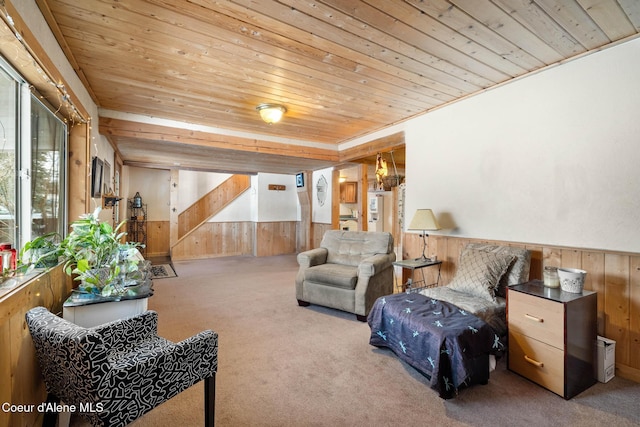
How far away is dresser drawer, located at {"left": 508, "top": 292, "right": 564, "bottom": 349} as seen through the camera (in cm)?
187

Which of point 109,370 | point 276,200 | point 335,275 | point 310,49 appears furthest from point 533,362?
point 276,200

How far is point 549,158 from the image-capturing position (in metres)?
2.56

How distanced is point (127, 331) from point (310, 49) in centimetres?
222

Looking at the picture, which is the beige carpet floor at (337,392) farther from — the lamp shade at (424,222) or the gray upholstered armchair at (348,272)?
the lamp shade at (424,222)

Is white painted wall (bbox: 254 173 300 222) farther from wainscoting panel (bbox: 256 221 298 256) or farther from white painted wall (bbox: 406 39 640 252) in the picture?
white painted wall (bbox: 406 39 640 252)

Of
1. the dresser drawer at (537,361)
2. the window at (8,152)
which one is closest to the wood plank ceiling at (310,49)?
the window at (8,152)

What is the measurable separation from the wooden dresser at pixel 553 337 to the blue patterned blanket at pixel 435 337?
166 mm

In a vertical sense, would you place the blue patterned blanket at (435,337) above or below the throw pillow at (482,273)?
below

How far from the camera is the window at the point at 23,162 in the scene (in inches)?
63.1

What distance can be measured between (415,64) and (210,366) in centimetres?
263

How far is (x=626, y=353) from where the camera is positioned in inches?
83.4

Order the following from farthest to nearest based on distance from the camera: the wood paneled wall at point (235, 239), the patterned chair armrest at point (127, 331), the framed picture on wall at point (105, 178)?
the wood paneled wall at point (235, 239), the framed picture on wall at point (105, 178), the patterned chair armrest at point (127, 331)

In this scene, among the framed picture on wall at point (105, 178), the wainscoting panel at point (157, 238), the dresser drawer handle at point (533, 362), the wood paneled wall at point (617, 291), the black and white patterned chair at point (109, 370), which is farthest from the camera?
the wainscoting panel at point (157, 238)

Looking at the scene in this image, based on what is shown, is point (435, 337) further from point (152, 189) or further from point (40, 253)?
point (152, 189)
